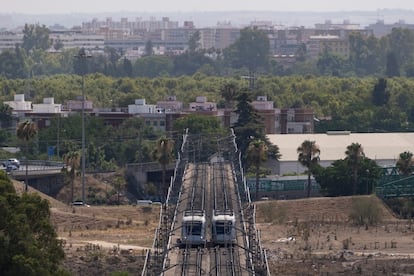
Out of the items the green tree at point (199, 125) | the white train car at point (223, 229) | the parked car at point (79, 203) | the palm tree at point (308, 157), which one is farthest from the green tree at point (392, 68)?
the white train car at point (223, 229)

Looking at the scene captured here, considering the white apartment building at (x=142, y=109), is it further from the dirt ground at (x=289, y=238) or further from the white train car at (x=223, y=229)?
the white train car at (x=223, y=229)

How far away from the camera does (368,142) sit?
98688mm

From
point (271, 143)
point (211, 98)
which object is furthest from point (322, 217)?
point (211, 98)

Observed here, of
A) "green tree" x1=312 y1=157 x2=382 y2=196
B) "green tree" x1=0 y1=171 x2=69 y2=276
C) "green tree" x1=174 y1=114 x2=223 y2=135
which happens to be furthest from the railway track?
"green tree" x1=174 y1=114 x2=223 y2=135

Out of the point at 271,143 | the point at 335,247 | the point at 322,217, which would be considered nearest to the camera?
the point at 335,247

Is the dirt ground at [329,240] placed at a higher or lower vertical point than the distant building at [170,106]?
lower

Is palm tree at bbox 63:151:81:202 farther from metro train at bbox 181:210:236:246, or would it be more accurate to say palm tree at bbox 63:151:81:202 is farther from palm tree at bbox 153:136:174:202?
metro train at bbox 181:210:236:246

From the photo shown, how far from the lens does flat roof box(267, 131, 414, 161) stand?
308 feet

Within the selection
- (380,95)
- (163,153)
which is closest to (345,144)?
(163,153)

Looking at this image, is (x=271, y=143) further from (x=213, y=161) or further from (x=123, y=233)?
(x=123, y=233)

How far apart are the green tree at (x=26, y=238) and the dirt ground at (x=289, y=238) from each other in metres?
12.6

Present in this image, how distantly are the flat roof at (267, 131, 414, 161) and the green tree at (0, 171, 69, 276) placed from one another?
4899 cm

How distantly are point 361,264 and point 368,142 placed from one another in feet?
128

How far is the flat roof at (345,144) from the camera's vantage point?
9381 cm
